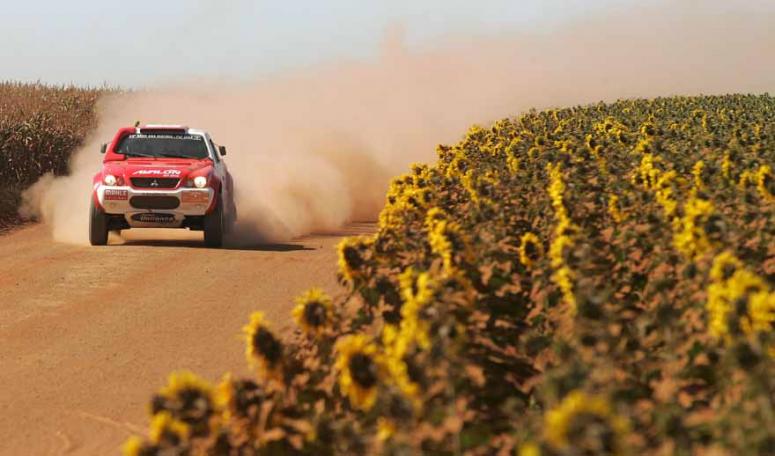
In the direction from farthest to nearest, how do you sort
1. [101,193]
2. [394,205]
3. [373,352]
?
[101,193], [394,205], [373,352]

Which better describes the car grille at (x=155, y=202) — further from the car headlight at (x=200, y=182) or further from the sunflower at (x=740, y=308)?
the sunflower at (x=740, y=308)

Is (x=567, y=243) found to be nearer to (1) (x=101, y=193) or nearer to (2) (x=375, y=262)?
(2) (x=375, y=262)

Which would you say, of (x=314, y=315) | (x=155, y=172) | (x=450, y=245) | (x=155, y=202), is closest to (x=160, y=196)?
(x=155, y=202)

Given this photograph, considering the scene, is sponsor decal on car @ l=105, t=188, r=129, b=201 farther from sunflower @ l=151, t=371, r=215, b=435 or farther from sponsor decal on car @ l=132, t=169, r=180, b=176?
sunflower @ l=151, t=371, r=215, b=435

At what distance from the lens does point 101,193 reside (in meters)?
20.4

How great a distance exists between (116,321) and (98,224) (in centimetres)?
650

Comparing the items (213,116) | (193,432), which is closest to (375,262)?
(193,432)

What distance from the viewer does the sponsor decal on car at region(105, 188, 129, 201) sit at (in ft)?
66.6

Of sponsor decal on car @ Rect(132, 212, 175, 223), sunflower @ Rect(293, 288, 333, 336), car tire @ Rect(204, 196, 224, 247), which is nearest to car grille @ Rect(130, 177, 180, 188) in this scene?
sponsor decal on car @ Rect(132, 212, 175, 223)

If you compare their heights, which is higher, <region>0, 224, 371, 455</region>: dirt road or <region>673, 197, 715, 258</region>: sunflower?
<region>673, 197, 715, 258</region>: sunflower

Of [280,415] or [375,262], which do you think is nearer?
[280,415]

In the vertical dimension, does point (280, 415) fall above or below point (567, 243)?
below

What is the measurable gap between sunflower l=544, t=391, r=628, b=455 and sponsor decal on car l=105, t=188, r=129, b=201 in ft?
54.4

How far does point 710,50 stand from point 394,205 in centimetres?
8717
